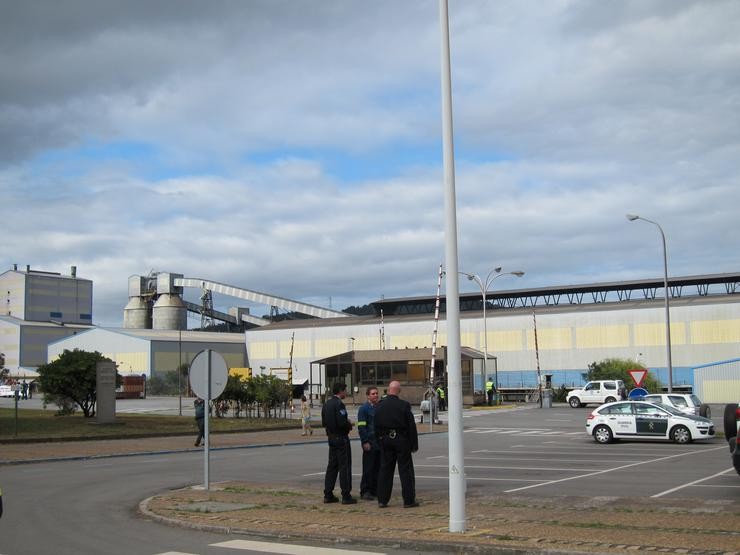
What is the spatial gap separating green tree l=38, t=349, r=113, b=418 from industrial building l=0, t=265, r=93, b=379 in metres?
73.6

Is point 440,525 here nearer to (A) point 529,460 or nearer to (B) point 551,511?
(B) point 551,511

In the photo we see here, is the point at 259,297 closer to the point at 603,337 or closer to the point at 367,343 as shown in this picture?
the point at 367,343

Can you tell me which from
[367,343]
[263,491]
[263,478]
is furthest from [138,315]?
[263,491]

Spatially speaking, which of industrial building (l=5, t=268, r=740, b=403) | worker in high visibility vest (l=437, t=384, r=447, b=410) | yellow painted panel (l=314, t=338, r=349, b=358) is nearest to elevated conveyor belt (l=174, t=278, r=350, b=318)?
industrial building (l=5, t=268, r=740, b=403)

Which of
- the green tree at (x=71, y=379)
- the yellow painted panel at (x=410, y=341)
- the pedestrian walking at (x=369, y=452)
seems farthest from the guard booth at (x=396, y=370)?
the pedestrian walking at (x=369, y=452)

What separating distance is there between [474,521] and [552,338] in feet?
236

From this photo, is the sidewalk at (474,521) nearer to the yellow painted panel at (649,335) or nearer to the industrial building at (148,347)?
the yellow painted panel at (649,335)

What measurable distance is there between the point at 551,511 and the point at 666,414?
17526 mm

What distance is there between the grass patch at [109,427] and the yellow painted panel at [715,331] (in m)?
45.7

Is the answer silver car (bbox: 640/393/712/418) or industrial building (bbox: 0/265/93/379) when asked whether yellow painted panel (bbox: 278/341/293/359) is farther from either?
silver car (bbox: 640/393/712/418)

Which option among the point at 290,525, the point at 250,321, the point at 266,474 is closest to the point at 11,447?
the point at 266,474

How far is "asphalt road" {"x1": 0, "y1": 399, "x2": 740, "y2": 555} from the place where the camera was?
35.6ft

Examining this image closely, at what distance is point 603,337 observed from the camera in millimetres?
78562

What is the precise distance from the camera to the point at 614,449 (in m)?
25.2
